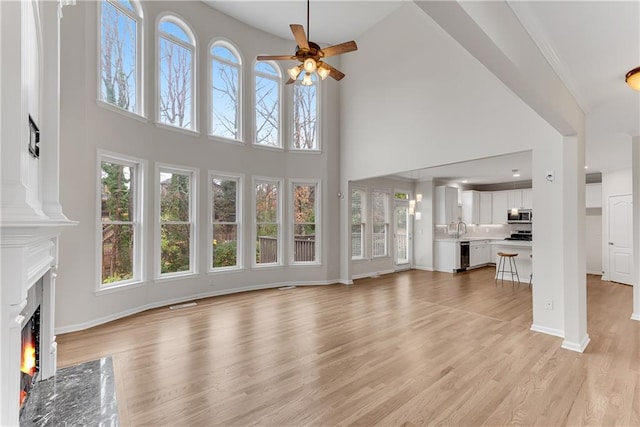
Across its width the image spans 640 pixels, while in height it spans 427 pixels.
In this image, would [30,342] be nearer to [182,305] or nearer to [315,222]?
[182,305]

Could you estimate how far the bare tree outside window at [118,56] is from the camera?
4.48m

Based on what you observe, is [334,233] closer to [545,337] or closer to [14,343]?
[545,337]

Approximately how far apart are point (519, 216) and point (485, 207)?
3.40ft

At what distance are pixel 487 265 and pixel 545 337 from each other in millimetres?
6546

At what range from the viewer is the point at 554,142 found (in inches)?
151

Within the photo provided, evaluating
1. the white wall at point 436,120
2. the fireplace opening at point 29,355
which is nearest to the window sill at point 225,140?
the white wall at point 436,120

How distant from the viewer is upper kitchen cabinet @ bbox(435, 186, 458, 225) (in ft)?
29.6

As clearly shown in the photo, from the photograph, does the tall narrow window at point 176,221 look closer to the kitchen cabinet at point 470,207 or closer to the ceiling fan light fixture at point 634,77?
the ceiling fan light fixture at point 634,77

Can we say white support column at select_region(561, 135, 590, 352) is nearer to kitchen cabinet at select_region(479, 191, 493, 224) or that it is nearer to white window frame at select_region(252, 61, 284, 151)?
white window frame at select_region(252, 61, 284, 151)

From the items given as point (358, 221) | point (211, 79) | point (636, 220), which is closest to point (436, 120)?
point (636, 220)

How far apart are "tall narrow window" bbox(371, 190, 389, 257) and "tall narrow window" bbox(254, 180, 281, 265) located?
274 centimetres

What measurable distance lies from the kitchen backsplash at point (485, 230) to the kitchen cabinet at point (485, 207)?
1.45 ft

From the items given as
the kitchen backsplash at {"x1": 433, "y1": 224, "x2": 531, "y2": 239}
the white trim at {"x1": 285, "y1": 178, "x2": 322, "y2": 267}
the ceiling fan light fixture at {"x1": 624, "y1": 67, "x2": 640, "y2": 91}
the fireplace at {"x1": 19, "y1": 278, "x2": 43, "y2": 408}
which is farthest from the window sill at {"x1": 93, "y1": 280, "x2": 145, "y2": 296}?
the kitchen backsplash at {"x1": 433, "y1": 224, "x2": 531, "y2": 239}

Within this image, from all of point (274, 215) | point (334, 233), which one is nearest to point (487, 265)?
point (334, 233)
